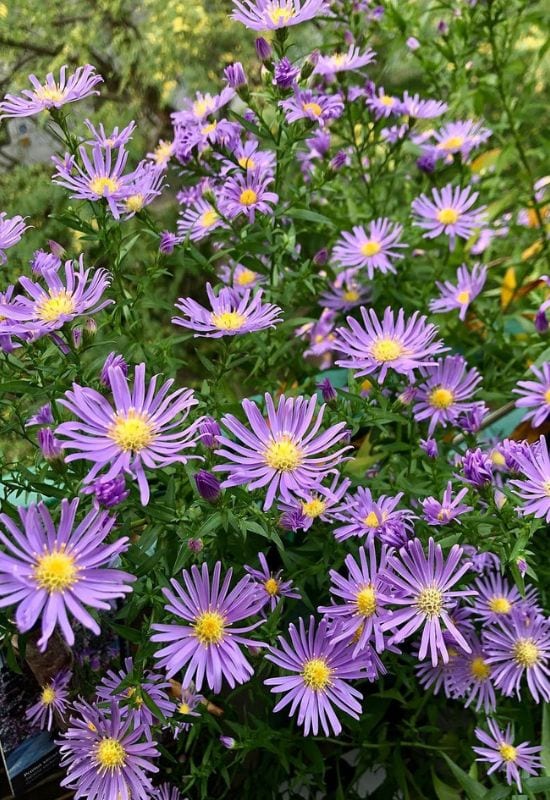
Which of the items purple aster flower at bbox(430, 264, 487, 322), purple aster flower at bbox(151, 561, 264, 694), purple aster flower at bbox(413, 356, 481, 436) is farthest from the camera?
purple aster flower at bbox(430, 264, 487, 322)

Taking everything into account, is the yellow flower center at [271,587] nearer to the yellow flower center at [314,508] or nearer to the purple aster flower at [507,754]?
the yellow flower center at [314,508]

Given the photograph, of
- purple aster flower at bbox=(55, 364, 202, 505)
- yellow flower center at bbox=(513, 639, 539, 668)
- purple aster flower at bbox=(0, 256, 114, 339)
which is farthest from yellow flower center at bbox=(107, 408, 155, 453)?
yellow flower center at bbox=(513, 639, 539, 668)

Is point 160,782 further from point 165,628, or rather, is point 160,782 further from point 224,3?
point 224,3

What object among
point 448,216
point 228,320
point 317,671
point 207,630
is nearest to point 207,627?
point 207,630

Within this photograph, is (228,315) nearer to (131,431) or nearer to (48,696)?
(131,431)

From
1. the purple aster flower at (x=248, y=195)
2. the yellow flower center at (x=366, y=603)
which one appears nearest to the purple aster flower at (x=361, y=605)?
the yellow flower center at (x=366, y=603)

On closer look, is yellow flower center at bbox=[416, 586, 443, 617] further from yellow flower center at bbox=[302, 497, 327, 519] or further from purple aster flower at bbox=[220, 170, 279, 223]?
purple aster flower at bbox=[220, 170, 279, 223]
